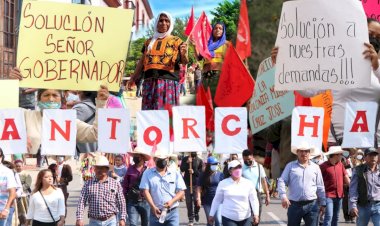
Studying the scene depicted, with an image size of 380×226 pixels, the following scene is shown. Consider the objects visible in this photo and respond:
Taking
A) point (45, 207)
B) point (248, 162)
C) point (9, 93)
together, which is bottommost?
point (45, 207)

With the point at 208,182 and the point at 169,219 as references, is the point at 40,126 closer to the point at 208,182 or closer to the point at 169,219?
the point at 169,219

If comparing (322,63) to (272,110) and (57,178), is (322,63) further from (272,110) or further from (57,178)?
(57,178)

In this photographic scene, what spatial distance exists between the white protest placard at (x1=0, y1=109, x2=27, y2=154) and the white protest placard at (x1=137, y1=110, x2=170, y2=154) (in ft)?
4.76

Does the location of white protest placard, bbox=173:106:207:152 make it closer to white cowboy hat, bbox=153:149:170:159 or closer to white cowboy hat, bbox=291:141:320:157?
white cowboy hat, bbox=153:149:170:159

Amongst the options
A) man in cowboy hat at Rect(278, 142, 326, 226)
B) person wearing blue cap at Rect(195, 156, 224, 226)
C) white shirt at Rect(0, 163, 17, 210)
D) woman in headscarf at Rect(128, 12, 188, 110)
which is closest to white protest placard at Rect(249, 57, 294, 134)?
man in cowboy hat at Rect(278, 142, 326, 226)

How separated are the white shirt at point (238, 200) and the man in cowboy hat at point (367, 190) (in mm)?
1479

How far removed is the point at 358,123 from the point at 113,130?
3116mm

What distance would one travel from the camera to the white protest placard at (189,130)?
13.1 m

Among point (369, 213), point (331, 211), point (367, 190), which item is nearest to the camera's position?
point (367, 190)

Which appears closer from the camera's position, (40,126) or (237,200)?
(237,200)

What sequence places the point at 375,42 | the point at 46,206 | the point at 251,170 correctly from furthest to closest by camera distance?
the point at 251,170 < the point at 375,42 < the point at 46,206

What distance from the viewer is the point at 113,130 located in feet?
41.5

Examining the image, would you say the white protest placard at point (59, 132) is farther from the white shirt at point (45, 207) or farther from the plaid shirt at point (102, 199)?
the plaid shirt at point (102, 199)

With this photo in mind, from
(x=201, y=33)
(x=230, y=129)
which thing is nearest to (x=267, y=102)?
(x=230, y=129)
